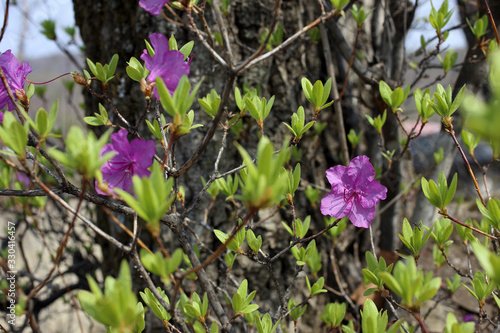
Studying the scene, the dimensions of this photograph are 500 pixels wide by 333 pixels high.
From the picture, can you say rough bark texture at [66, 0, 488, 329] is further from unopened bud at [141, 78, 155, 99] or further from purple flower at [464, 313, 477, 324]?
unopened bud at [141, 78, 155, 99]

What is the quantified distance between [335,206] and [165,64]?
571 millimetres

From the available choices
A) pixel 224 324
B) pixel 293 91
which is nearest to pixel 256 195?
pixel 224 324

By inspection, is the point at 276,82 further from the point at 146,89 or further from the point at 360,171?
the point at 146,89

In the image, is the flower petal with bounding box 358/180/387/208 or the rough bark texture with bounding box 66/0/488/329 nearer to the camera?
the flower petal with bounding box 358/180/387/208

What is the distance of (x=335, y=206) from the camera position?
0.98 m

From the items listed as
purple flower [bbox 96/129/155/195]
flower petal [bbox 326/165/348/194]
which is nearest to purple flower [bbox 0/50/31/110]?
purple flower [bbox 96/129/155/195]

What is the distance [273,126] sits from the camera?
162 cm

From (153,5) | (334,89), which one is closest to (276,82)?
(334,89)

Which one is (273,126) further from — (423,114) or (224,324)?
(224,324)

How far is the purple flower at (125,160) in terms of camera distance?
31.4 inches

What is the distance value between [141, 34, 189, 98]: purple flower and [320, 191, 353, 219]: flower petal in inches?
19.4

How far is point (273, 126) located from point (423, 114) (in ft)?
2.40

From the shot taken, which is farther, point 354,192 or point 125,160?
point 354,192

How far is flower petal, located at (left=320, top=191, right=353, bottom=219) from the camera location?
964 millimetres
